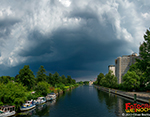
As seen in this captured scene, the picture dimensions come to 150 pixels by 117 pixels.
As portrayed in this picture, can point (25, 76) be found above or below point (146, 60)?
below

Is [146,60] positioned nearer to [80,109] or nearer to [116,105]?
[116,105]

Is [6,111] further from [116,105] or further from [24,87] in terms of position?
[116,105]

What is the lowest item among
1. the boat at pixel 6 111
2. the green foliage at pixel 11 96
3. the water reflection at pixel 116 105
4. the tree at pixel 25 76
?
the water reflection at pixel 116 105

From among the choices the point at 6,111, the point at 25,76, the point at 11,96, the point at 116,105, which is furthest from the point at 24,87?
the point at 116,105

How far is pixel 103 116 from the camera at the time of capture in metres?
39.0

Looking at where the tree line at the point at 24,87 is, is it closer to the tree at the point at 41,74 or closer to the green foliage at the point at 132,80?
the tree at the point at 41,74

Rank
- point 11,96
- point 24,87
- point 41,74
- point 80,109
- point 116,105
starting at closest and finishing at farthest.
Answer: point 11,96
point 24,87
point 80,109
point 116,105
point 41,74

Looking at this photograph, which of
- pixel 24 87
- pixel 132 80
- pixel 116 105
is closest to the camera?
pixel 24 87

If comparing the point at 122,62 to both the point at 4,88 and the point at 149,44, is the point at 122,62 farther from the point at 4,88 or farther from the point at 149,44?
the point at 4,88

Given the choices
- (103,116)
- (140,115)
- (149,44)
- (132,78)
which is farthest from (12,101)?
(132,78)

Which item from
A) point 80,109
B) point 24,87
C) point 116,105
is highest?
point 24,87

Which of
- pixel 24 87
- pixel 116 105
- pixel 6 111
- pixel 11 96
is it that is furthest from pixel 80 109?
pixel 6 111

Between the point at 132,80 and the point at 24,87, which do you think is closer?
the point at 24,87

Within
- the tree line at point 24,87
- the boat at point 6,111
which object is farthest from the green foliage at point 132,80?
the boat at point 6,111
